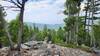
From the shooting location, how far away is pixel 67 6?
5059cm

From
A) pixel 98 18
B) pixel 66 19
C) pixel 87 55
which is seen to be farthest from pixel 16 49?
pixel 66 19

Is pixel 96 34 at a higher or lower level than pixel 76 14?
lower

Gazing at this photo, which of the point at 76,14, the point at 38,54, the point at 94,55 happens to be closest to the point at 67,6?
the point at 76,14

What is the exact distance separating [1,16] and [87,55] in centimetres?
709

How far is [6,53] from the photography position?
17094mm

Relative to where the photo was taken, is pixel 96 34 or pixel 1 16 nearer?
pixel 1 16

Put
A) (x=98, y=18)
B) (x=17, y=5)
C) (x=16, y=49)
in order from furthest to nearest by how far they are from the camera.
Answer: (x=98, y=18) < (x=16, y=49) < (x=17, y=5)

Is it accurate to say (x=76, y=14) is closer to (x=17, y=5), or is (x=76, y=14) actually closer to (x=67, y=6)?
(x=67, y=6)

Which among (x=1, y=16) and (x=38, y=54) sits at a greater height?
(x=1, y=16)

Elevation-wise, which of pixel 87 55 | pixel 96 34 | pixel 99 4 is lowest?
pixel 96 34

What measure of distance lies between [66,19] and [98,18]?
717cm

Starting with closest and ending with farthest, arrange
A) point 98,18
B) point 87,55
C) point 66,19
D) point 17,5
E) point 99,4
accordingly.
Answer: point 17,5 < point 87,55 < point 99,4 < point 98,18 < point 66,19

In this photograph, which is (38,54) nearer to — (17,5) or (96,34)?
(17,5)

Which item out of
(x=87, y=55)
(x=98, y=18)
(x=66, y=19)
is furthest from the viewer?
(x=66, y=19)
